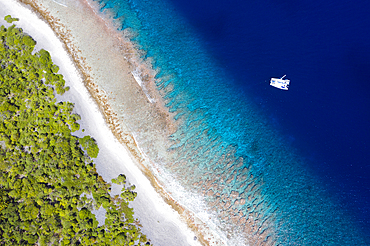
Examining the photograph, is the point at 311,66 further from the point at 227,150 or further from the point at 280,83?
the point at 227,150

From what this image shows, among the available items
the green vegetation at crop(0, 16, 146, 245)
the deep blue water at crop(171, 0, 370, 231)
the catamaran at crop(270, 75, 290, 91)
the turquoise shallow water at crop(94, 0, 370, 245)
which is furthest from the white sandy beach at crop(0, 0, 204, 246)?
the catamaran at crop(270, 75, 290, 91)

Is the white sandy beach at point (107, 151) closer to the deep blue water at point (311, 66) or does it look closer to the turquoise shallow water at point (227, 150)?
the turquoise shallow water at point (227, 150)

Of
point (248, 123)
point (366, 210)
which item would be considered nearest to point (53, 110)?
point (248, 123)

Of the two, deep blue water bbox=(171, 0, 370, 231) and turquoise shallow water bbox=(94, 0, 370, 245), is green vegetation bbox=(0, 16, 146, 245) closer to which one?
turquoise shallow water bbox=(94, 0, 370, 245)

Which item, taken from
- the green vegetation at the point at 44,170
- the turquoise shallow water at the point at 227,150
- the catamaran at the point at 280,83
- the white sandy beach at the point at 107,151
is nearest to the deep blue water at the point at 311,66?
the catamaran at the point at 280,83

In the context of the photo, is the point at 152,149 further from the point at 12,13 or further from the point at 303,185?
the point at 12,13

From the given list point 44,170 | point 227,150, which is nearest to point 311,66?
point 227,150

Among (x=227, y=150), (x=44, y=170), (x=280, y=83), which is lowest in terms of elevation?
(x=44, y=170)
